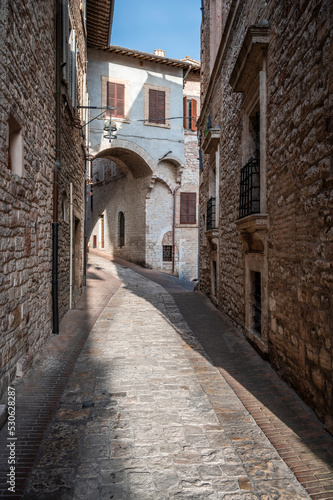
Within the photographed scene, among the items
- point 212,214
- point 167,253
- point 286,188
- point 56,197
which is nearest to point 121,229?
point 167,253

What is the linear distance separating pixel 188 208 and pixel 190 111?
5611 mm

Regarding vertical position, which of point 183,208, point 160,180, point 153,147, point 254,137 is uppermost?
point 153,147

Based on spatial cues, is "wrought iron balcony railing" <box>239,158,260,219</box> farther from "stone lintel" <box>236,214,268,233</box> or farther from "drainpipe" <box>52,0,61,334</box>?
"drainpipe" <box>52,0,61,334</box>

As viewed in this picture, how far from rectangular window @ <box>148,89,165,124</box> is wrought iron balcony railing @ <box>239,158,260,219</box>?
536 inches

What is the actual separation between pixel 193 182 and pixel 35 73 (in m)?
16.0

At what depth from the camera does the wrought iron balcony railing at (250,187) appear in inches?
232

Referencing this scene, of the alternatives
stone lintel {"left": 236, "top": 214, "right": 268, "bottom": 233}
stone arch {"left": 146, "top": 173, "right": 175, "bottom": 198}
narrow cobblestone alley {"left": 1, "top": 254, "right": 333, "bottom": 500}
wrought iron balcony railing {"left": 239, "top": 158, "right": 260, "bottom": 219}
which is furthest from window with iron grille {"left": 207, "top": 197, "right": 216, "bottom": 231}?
stone arch {"left": 146, "top": 173, "right": 175, "bottom": 198}

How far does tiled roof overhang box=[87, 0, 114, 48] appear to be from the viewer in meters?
13.6

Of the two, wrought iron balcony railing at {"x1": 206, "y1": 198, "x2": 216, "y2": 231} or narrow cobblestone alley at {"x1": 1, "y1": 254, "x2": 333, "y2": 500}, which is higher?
wrought iron balcony railing at {"x1": 206, "y1": 198, "x2": 216, "y2": 231}

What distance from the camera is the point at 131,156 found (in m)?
19.4

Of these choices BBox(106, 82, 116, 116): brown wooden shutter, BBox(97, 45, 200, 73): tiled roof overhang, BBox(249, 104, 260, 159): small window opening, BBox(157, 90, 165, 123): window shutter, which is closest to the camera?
BBox(249, 104, 260, 159): small window opening

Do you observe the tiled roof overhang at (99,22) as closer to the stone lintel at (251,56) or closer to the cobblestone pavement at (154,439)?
the stone lintel at (251,56)

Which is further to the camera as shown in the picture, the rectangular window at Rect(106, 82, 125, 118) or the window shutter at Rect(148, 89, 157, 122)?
the window shutter at Rect(148, 89, 157, 122)

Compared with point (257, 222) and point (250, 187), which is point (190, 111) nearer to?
point (250, 187)
